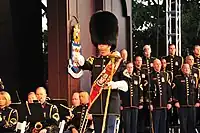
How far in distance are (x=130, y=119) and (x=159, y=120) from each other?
1.83ft

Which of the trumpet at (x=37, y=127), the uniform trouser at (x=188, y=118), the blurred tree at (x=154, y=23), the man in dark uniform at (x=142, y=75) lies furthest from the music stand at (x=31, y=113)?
the blurred tree at (x=154, y=23)

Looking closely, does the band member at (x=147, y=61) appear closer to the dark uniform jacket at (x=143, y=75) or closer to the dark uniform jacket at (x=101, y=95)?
the dark uniform jacket at (x=143, y=75)

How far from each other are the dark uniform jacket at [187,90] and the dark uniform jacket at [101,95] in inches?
162

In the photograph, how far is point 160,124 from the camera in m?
9.38

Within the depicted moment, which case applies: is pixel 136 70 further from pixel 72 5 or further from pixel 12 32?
pixel 12 32

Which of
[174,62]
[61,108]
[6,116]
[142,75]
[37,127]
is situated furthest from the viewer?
[174,62]

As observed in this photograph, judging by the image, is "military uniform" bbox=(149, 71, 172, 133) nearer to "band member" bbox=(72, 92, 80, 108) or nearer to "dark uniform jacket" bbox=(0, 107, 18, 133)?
"band member" bbox=(72, 92, 80, 108)

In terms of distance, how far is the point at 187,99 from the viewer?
927 centimetres

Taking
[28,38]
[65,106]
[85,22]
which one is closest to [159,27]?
[28,38]

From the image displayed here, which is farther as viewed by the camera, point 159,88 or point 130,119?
point 159,88

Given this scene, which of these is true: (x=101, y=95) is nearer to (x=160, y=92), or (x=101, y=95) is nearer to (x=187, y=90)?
(x=160, y=92)

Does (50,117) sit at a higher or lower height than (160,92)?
lower

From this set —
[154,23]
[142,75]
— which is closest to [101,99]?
[142,75]

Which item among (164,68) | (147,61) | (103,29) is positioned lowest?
(164,68)
